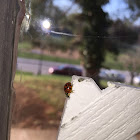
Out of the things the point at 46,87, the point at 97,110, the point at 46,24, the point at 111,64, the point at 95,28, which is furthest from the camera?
the point at 46,87

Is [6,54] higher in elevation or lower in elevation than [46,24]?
lower

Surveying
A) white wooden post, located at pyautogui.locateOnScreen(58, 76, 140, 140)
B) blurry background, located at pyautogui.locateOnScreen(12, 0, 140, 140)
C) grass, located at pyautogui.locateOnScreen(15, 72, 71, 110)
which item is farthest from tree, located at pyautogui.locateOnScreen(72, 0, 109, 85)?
grass, located at pyautogui.locateOnScreen(15, 72, 71, 110)

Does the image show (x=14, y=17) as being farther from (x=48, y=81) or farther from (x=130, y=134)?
(x=48, y=81)

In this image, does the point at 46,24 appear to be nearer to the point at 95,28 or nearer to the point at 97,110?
the point at 97,110

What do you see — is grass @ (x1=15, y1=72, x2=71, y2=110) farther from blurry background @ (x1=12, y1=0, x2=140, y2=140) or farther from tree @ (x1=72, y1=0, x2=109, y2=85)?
tree @ (x1=72, y1=0, x2=109, y2=85)

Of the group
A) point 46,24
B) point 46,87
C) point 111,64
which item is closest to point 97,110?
point 46,24

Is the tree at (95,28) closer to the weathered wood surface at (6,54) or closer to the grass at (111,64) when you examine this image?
the grass at (111,64)

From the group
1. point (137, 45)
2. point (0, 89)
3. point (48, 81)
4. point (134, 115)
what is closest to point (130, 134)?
point (134, 115)

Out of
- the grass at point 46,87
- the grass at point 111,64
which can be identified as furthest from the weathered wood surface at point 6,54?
the grass at point 46,87
